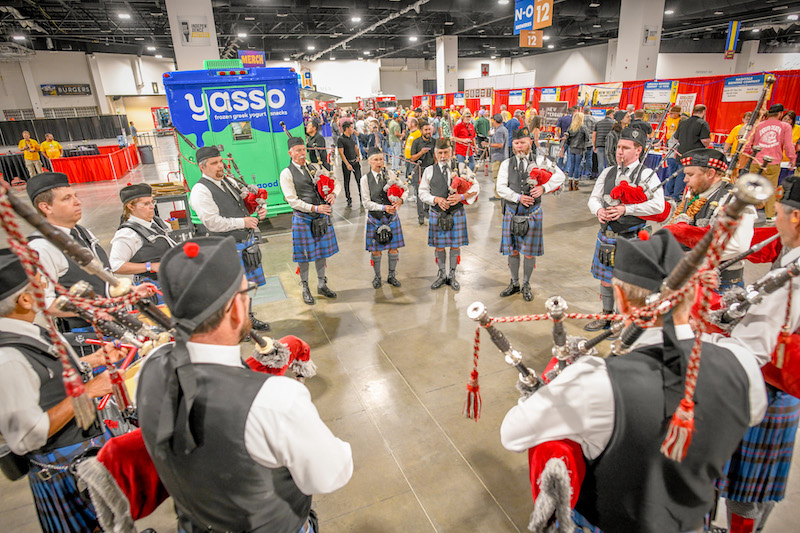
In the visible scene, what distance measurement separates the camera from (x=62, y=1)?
12.9m

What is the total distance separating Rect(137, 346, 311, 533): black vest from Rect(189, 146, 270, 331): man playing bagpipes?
2812 millimetres

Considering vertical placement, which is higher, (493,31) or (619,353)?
(493,31)

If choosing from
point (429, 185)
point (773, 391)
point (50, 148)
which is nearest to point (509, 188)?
point (429, 185)

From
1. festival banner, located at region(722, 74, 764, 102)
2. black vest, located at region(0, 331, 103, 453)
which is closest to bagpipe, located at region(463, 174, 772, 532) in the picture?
black vest, located at region(0, 331, 103, 453)

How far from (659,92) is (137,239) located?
1250cm

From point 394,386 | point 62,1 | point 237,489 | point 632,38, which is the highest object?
point 62,1

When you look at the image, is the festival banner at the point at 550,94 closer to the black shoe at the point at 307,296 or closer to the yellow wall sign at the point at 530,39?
the yellow wall sign at the point at 530,39

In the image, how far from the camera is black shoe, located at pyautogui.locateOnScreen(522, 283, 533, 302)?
15.5 ft

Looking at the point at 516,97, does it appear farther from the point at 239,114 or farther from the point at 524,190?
the point at 524,190

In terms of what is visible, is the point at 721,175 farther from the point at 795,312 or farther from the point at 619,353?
the point at 619,353

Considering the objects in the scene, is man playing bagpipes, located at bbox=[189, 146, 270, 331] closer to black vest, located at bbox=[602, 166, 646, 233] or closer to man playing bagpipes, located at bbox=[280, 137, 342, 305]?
man playing bagpipes, located at bbox=[280, 137, 342, 305]

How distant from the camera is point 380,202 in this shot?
4867 mm

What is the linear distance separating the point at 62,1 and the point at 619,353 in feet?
58.0

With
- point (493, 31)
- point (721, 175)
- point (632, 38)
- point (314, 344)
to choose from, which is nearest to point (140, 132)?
point (493, 31)
